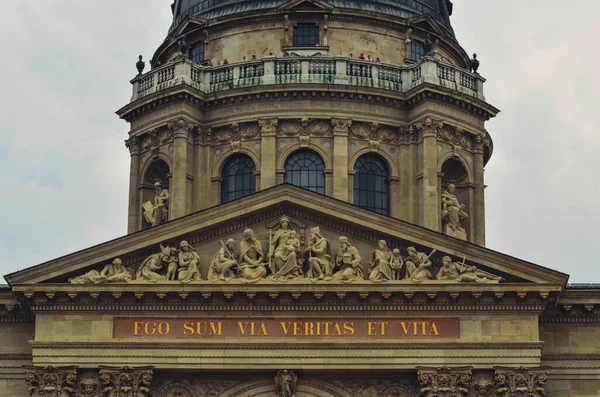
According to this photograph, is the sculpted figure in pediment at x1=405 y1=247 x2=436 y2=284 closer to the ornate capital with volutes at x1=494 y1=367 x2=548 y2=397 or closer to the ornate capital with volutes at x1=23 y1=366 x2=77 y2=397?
the ornate capital with volutes at x1=494 y1=367 x2=548 y2=397

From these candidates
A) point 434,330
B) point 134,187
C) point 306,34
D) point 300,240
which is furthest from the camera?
point 306,34

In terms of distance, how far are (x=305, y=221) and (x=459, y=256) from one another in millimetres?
5069

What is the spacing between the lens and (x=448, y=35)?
7212cm

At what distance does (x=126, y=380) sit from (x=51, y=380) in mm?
2338

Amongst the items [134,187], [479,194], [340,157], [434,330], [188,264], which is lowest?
[434,330]

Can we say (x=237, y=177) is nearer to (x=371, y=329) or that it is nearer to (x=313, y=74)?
(x=313, y=74)

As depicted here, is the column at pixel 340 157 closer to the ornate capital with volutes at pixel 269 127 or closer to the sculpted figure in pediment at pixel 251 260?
the ornate capital with volutes at pixel 269 127

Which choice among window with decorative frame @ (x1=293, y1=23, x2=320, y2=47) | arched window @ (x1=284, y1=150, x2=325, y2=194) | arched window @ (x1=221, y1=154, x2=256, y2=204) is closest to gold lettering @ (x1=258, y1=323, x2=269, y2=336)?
arched window @ (x1=284, y1=150, x2=325, y2=194)

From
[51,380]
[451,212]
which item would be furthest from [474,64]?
[51,380]

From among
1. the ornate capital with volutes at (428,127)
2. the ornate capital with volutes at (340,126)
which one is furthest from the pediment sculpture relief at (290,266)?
the ornate capital with volutes at (428,127)

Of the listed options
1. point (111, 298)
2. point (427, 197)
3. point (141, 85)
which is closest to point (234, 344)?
point (111, 298)

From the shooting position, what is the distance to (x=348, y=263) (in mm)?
49719

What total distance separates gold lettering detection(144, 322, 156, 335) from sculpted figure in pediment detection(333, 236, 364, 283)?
233 inches

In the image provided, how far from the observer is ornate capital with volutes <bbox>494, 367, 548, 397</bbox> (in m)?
48.8
